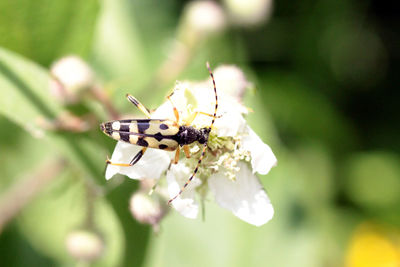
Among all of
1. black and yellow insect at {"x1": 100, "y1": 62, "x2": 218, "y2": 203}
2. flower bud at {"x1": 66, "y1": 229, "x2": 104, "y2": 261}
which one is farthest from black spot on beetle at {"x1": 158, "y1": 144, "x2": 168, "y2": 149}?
flower bud at {"x1": 66, "y1": 229, "x2": 104, "y2": 261}

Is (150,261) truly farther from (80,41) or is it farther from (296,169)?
(296,169)

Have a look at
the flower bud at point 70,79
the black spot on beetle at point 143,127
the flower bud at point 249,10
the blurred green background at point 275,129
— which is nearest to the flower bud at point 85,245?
the blurred green background at point 275,129

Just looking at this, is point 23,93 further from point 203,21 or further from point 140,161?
point 203,21

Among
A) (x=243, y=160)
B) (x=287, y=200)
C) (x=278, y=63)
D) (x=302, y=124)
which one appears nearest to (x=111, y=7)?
(x=278, y=63)

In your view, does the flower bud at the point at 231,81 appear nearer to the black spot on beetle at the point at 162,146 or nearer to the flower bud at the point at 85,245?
the black spot on beetle at the point at 162,146

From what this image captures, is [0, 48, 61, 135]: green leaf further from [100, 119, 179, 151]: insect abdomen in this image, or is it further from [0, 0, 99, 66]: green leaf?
[100, 119, 179, 151]: insect abdomen

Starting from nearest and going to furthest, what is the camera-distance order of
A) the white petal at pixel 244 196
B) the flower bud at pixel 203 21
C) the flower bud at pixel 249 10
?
the white petal at pixel 244 196 < the flower bud at pixel 203 21 < the flower bud at pixel 249 10
